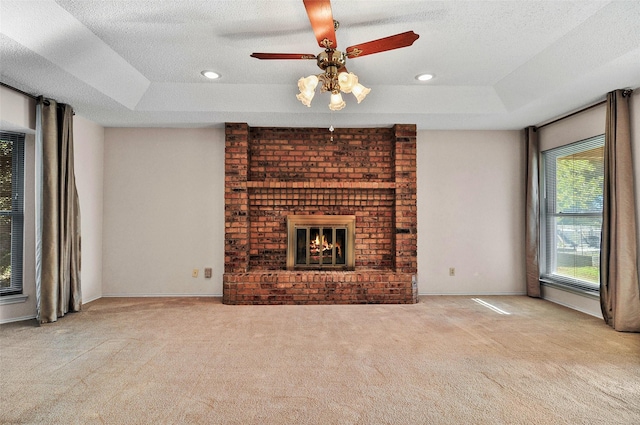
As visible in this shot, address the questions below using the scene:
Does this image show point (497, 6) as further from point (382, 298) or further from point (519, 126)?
point (382, 298)

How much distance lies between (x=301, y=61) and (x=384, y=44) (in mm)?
1332

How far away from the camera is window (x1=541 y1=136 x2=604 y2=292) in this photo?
12.4 feet

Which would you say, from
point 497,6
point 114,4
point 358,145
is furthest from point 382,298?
point 114,4

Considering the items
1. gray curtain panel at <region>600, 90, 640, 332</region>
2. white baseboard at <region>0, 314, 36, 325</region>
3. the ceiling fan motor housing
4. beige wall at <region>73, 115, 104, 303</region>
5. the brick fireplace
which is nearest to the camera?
the ceiling fan motor housing

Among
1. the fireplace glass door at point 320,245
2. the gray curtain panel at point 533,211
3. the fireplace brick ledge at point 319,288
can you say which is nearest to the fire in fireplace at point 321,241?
the fireplace glass door at point 320,245

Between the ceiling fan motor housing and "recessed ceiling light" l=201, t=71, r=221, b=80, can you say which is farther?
"recessed ceiling light" l=201, t=71, r=221, b=80

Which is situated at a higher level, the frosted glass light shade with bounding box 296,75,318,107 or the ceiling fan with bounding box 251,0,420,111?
the ceiling fan with bounding box 251,0,420,111

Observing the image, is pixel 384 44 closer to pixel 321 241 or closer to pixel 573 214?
pixel 321 241

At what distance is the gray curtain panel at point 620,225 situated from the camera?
10.3ft

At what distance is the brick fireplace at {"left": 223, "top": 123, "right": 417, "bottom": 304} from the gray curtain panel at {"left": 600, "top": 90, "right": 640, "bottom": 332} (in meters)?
1.94

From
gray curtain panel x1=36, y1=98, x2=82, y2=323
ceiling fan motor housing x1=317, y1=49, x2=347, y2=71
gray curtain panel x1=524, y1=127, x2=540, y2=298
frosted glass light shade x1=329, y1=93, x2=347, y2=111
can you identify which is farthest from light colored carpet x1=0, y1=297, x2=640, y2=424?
ceiling fan motor housing x1=317, y1=49, x2=347, y2=71

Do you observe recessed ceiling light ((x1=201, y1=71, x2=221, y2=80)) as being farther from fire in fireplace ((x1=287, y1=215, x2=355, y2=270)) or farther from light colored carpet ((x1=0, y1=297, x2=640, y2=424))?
light colored carpet ((x1=0, y1=297, x2=640, y2=424))

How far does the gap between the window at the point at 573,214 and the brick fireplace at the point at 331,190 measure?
1753 mm

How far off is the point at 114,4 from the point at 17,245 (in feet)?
9.37
